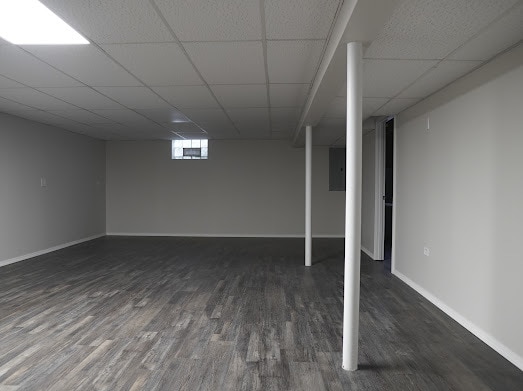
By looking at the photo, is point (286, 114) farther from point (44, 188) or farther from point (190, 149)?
point (44, 188)

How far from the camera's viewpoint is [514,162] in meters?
2.70

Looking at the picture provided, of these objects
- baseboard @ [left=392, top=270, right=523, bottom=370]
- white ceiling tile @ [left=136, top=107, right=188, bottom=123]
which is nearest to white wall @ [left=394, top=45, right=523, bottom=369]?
baseboard @ [left=392, top=270, right=523, bottom=370]

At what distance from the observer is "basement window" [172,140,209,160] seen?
9.24 m

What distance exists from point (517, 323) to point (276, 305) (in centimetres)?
216

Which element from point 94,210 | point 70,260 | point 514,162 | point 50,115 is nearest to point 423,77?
point 514,162

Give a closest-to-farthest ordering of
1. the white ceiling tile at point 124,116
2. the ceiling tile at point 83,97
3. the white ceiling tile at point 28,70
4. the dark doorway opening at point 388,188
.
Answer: the white ceiling tile at point 28,70, the ceiling tile at point 83,97, the white ceiling tile at point 124,116, the dark doorway opening at point 388,188

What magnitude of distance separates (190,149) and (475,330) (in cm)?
756

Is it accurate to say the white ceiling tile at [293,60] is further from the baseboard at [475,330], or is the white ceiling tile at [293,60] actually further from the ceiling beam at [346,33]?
the baseboard at [475,330]

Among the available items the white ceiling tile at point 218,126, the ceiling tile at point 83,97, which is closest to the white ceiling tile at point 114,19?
the ceiling tile at point 83,97

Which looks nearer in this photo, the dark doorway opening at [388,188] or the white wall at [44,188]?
the white wall at [44,188]

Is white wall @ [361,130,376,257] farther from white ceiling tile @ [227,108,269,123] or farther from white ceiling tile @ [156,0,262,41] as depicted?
white ceiling tile @ [156,0,262,41]

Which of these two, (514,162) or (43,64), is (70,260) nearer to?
(43,64)

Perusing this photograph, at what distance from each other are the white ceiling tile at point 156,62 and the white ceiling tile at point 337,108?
1763 mm

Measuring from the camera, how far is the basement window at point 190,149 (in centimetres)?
924
